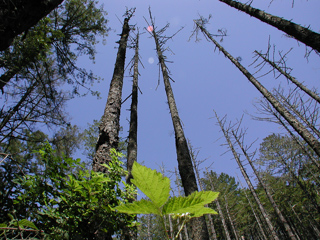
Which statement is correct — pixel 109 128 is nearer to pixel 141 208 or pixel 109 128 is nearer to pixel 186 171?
pixel 186 171

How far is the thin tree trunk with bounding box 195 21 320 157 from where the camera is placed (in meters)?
4.29

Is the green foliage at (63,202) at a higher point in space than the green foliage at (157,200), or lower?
higher

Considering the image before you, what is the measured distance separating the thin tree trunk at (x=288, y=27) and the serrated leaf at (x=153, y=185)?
4.00 m

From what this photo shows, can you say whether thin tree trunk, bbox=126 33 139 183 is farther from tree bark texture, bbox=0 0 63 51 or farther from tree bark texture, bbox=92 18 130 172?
tree bark texture, bbox=0 0 63 51

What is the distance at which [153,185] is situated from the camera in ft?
1.45

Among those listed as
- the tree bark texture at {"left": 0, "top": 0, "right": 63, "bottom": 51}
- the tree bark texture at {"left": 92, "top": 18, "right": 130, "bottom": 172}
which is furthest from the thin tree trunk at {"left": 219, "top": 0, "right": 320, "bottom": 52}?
the tree bark texture at {"left": 0, "top": 0, "right": 63, "bottom": 51}

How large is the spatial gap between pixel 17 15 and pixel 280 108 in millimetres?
7637

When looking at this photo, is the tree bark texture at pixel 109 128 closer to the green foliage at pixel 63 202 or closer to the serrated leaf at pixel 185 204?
the green foliage at pixel 63 202

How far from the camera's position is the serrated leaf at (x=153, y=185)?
429mm

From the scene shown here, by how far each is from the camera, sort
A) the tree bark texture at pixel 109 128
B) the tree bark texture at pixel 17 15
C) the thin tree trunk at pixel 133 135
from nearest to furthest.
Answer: the tree bark texture at pixel 17 15 < the tree bark texture at pixel 109 128 < the thin tree trunk at pixel 133 135

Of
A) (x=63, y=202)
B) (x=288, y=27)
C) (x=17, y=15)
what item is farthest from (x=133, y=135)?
(x=288, y=27)

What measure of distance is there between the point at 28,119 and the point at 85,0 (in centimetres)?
534

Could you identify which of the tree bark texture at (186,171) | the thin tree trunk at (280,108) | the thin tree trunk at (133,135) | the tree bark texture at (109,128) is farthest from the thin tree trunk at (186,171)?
the thin tree trunk at (280,108)

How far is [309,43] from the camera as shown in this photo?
2.90 metres
